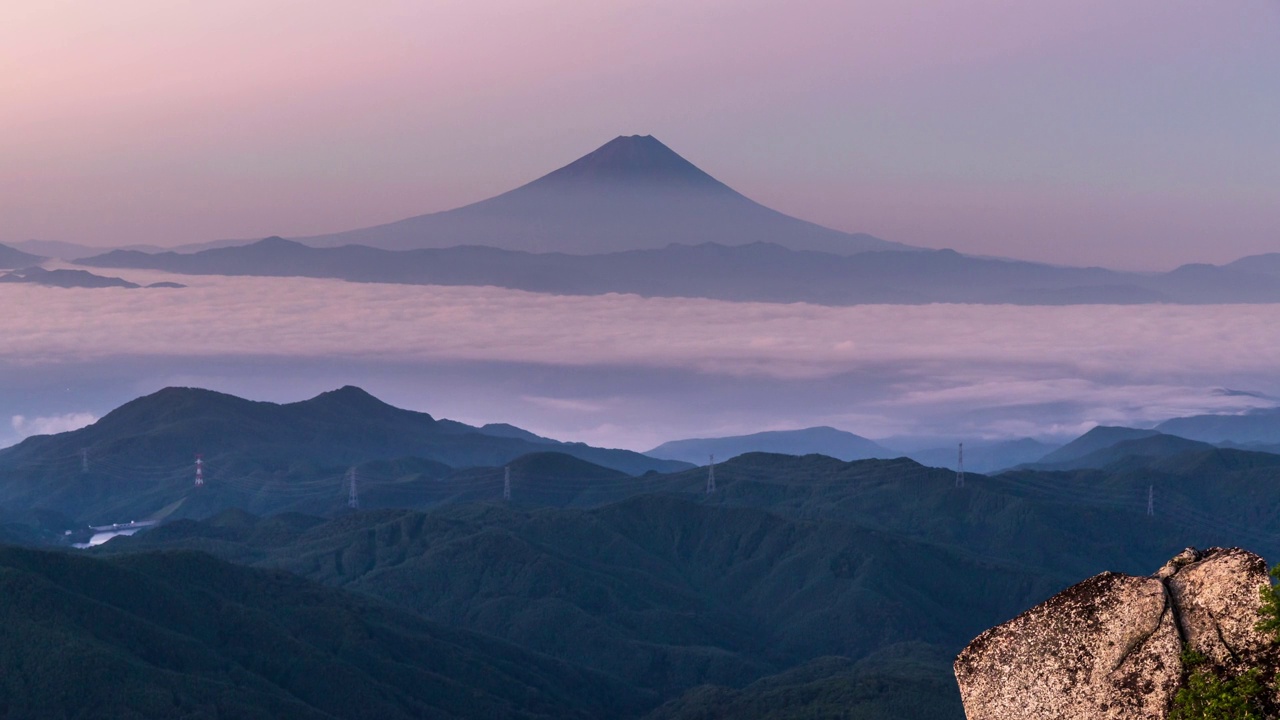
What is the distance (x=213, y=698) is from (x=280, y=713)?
6.99 m

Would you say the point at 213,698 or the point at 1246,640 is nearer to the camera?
the point at 1246,640

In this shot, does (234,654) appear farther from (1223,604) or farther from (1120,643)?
(1223,604)

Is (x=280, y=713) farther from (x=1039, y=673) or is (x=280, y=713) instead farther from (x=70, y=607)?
(x=1039, y=673)

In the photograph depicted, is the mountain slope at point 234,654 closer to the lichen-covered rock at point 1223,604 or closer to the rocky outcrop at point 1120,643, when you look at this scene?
the rocky outcrop at point 1120,643

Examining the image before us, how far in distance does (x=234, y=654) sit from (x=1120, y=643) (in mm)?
142449

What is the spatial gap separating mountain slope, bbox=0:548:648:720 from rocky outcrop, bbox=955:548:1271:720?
114 metres

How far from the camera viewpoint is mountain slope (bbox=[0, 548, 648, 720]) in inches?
4882

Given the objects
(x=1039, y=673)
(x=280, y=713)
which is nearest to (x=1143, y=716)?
(x=1039, y=673)

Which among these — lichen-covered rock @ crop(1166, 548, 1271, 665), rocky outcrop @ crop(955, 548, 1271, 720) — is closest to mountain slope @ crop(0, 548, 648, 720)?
rocky outcrop @ crop(955, 548, 1271, 720)

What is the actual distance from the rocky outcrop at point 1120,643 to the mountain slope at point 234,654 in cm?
11416

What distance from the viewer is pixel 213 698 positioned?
130 metres

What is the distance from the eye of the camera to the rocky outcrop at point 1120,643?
15352 mm

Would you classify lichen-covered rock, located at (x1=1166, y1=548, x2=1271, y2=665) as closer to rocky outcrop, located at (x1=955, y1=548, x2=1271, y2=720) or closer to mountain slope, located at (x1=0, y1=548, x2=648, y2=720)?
rocky outcrop, located at (x1=955, y1=548, x2=1271, y2=720)

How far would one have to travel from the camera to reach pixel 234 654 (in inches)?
5881
